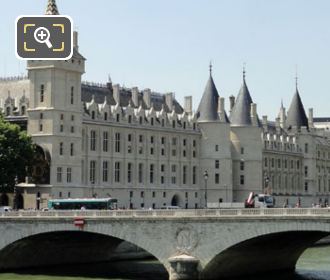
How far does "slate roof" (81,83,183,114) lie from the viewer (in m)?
111

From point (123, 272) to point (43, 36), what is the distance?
32938mm

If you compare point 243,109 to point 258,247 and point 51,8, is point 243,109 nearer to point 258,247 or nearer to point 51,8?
point 51,8

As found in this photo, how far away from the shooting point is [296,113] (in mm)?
146125

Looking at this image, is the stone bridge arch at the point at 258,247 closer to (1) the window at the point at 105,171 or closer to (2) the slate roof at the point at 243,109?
(1) the window at the point at 105,171

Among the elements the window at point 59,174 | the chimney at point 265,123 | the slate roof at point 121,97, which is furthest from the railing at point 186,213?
the chimney at point 265,123

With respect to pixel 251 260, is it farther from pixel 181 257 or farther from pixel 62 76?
pixel 62 76

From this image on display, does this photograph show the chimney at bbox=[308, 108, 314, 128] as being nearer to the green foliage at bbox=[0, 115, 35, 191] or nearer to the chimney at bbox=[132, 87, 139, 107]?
the chimney at bbox=[132, 87, 139, 107]

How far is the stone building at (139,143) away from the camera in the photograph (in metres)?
97.8

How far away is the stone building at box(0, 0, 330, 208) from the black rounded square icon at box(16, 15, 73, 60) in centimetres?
5756

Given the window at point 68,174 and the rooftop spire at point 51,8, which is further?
the window at point 68,174

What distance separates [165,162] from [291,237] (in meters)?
53.4

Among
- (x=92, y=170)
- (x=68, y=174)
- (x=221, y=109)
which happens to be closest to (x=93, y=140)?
(x=92, y=170)

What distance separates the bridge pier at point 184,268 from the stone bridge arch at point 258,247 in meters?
0.48

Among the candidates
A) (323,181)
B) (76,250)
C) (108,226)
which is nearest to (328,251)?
(76,250)
